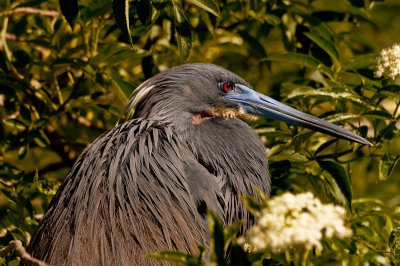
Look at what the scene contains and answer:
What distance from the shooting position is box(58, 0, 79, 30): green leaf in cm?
231

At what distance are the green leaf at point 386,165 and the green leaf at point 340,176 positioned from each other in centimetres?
16

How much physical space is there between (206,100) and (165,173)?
2.09ft

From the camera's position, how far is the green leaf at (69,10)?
7.57 feet

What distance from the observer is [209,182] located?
2.72 m

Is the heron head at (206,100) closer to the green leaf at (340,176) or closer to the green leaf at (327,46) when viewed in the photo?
the green leaf at (340,176)

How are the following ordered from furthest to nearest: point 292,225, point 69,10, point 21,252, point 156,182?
point 156,182 → point 69,10 → point 21,252 → point 292,225

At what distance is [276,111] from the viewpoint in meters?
3.24

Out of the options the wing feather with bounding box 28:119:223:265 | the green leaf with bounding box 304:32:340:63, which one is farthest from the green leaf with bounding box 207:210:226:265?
the green leaf with bounding box 304:32:340:63

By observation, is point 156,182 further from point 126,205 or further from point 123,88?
point 123,88

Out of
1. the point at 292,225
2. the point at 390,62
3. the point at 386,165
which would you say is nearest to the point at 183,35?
the point at 390,62

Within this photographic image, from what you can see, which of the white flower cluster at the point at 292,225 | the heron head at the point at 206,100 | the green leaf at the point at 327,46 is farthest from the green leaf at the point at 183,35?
the white flower cluster at the point at 292,225

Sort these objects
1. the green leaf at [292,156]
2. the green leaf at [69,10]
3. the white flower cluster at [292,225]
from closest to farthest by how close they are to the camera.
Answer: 1. the white flower cluster at [292,225]
2. the green leaf at [69,10]
3. the green leaf at [292,156]

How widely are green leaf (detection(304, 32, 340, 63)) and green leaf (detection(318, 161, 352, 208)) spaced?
61 centimetres

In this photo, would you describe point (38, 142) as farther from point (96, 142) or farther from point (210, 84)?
point (210, 84)
